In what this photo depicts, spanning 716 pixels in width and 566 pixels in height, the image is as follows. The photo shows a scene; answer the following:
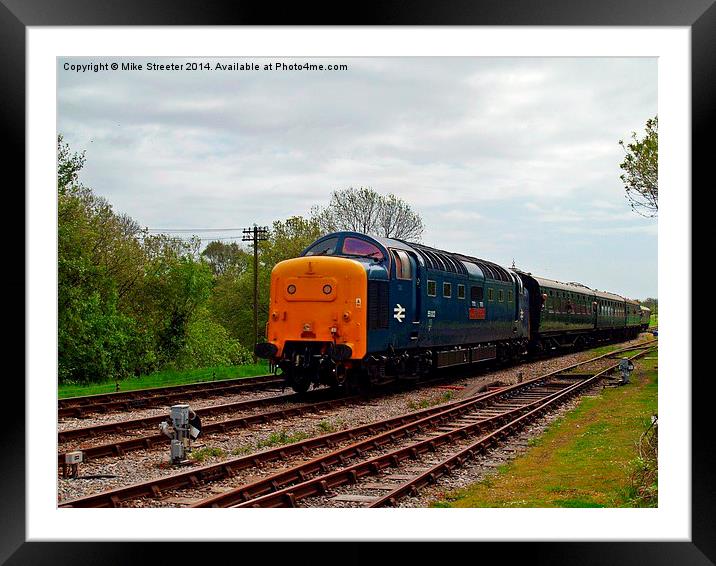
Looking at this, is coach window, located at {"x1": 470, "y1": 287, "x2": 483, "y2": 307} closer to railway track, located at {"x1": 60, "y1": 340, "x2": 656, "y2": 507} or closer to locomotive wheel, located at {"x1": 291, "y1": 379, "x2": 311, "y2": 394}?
railway track, located at {"x1": 60, "y1": 340, "x2": 656, "y2": 507}

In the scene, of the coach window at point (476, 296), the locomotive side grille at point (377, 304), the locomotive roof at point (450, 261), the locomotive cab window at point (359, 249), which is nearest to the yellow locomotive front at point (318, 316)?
the locomotive side grille at point (377, 304)

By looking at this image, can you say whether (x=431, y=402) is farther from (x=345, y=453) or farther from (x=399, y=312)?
(x=345, y=453)

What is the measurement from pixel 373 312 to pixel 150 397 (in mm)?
4959

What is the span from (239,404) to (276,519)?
25.3ft

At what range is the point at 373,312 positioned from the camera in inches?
628

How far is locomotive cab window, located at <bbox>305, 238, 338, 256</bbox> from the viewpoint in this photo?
16438 millimetres

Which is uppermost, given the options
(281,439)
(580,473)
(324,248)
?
(324,248)

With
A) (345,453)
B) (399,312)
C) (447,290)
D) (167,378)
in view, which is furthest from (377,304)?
(167,378)

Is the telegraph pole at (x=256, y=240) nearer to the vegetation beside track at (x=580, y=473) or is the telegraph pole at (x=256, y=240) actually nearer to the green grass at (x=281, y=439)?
the green grass at (x=281, y=439)

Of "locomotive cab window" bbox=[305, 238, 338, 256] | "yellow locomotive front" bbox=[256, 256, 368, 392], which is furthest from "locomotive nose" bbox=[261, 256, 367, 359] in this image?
"locomotive cab window" bbox=[305, 238, 338, 256]

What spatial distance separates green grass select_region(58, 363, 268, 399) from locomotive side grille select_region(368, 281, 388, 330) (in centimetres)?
561
